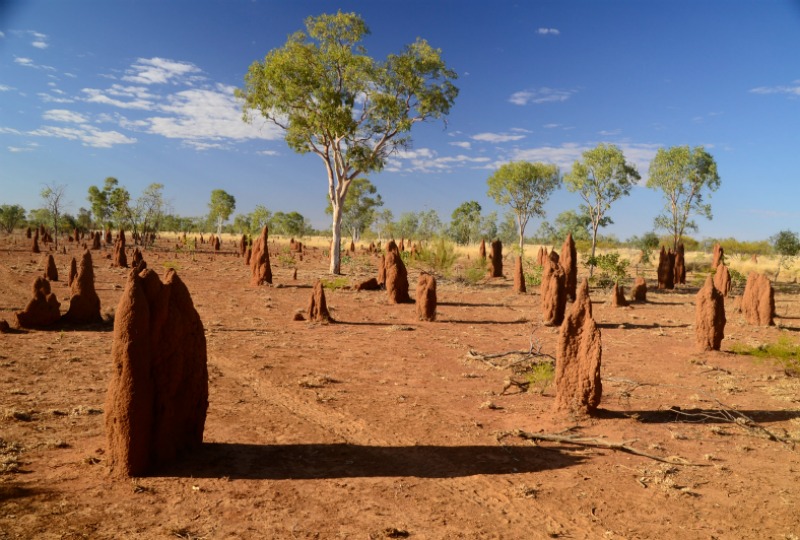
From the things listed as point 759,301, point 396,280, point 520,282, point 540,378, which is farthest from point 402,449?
point 520,282

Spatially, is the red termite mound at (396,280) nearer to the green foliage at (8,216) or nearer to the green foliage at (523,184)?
the green foliage at (523,184)

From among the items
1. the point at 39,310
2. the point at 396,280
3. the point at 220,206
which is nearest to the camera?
the point at 39,310

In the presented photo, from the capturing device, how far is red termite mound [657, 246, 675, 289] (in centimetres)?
2893

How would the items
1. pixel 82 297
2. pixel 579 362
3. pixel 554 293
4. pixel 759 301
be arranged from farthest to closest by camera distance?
pixel 759 301 < pixel 554 293 < pixel 82 297 < pixel 579 362

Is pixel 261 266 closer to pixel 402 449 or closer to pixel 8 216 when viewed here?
pixel 402 449

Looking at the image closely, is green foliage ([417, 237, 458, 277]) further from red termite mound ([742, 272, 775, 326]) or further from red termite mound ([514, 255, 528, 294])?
red termite mound ([742, 272, 775, 326])

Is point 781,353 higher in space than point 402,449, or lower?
higher

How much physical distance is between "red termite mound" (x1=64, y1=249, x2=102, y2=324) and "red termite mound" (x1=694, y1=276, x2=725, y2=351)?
1654cm

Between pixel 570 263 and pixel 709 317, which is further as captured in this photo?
pixel 570 263

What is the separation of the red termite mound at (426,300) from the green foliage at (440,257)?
14.8 meters

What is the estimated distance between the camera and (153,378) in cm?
596

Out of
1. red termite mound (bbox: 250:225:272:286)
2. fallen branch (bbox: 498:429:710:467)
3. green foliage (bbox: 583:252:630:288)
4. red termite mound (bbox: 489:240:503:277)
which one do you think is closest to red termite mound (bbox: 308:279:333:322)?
red termite mound (bbox: 250:225:272:286)

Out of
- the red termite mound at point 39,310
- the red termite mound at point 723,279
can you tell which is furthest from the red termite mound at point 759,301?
the red termite mound at point 39,310

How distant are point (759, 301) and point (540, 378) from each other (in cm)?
1136
